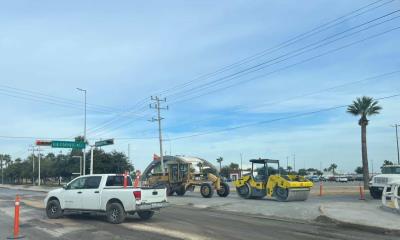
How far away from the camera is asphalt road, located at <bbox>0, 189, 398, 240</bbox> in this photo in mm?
13812

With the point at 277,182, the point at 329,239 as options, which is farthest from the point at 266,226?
the point at 277,182

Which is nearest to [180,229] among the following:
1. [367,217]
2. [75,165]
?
[367,217]

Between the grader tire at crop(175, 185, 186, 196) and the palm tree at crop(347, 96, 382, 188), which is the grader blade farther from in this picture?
the palm tree at crop(347, 96, 382, 188)

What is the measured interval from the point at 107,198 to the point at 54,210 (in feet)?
9.59

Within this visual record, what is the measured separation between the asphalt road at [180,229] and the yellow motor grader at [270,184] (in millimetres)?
8640

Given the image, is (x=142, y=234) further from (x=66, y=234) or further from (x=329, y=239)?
(x=329, y=239)

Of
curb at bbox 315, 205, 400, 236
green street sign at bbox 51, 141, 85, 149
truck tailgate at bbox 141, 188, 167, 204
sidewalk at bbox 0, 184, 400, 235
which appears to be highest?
green street sign at bbox 51, 141, 85, 149

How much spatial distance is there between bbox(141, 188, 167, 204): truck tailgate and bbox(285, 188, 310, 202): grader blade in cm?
1099

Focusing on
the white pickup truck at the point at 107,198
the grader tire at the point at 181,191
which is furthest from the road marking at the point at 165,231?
the grader tire at the point at 181,191

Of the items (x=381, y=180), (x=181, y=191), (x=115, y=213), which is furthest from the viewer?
(x=181, y=191)

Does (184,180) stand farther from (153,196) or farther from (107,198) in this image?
(107,198)

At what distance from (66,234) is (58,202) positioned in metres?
5.17

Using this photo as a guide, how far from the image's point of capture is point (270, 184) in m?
28.7

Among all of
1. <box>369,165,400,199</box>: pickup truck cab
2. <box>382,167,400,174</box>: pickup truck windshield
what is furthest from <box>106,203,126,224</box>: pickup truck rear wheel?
<box>382,167,400,174</box>: pickup truck windshield
